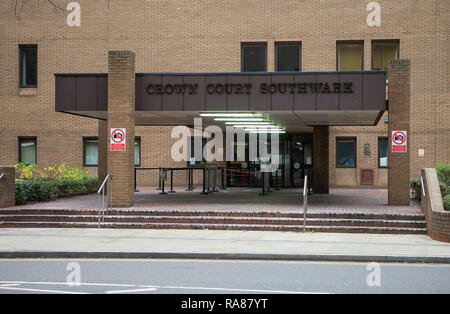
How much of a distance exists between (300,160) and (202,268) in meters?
18.0

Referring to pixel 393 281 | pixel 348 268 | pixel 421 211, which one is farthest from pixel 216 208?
pixel 393 281

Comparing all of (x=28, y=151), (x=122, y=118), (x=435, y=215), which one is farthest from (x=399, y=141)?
(x=28, y=151)

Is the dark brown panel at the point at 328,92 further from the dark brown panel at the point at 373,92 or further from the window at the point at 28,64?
the window at the point at 28,64

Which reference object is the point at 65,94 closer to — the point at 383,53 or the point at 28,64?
the point at 28,64

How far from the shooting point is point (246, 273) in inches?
363

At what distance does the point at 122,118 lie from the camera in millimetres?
16656

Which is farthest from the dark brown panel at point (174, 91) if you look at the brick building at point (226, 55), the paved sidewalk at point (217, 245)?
the brick building at point (226, 55)

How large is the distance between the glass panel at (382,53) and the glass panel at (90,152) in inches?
554

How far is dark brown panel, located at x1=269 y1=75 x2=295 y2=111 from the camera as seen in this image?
648 inches

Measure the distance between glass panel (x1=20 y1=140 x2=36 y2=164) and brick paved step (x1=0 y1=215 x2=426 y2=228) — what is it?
1300 cm

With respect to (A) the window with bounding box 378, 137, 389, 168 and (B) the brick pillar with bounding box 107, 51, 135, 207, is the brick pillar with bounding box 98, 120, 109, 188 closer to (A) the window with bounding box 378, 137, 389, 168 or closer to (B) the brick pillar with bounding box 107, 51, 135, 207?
(B) the brick pillar with bounding box 107, 51, 135, 207

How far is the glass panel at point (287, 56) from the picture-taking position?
26500 mm
